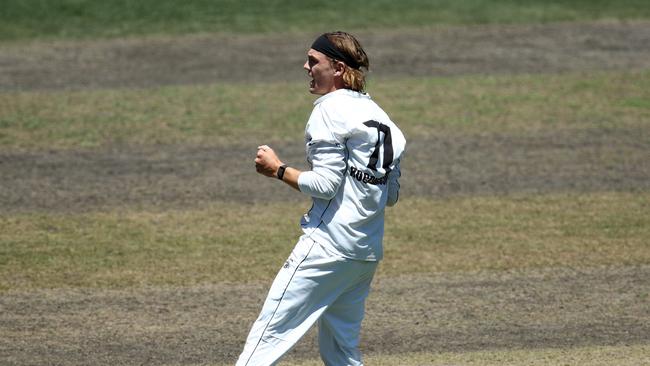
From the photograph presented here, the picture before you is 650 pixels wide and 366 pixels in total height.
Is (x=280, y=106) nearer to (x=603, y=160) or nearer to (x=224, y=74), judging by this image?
(x=224, y=74)

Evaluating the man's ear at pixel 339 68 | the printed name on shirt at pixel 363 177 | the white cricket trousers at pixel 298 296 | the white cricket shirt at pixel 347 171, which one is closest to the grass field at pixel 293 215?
the white cricket trousers at pixel 298 296

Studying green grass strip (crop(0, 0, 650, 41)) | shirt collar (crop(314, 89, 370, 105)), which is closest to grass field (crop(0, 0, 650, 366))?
green grass strip (crop(0, 0, 650, 41))

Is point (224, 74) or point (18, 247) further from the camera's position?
point (224, 74)

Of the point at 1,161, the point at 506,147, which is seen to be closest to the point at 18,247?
the point at 1,161

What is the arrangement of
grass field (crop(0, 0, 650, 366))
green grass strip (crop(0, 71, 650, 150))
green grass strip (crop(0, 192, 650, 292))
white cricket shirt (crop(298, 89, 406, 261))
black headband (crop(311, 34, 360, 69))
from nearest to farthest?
white cricket shirt (crop(298, 89, 406, 261)), black headband (crop(311, 34, 360, 69)), grass field (crop(0, 0, 650, 366)), green grass strip (crop(0, 192, 650, 292)), green grass strip (crop(0, 71, 650, 150))

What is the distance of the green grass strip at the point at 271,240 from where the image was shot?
973 cm

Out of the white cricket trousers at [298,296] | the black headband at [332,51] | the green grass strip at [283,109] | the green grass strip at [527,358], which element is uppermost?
the black headband at [332,51]

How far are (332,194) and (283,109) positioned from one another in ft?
31.5

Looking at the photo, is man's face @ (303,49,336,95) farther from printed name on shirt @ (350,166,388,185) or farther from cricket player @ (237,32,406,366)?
printed name on shirt @ (350,166,388,185)

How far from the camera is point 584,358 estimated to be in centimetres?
768

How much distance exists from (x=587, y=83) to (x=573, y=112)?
142cm

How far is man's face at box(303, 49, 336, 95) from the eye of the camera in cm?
605

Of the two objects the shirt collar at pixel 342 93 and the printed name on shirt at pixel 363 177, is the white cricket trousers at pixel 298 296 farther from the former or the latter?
the shirt collar at pixel 342 93

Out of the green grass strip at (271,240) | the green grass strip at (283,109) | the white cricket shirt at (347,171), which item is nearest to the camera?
the white cricket shirt at (347,171)
